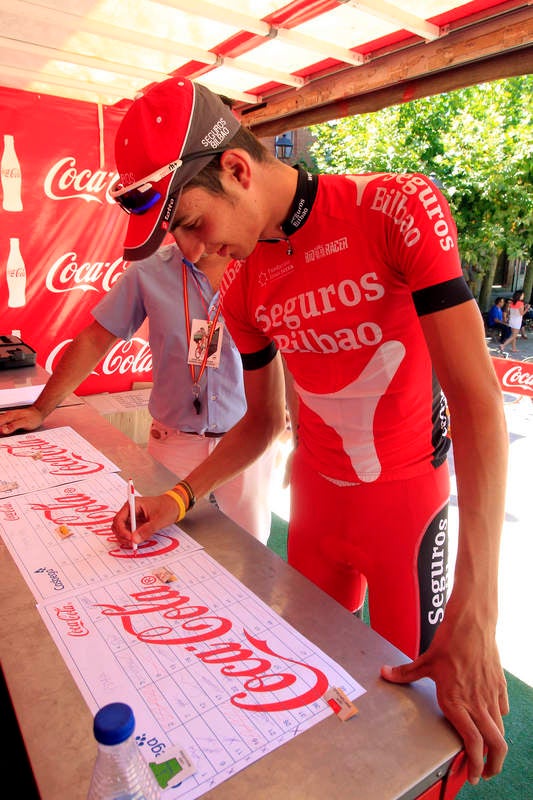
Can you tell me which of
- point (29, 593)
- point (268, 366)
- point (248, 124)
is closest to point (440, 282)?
point (268, 366)

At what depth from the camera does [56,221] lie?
402cm

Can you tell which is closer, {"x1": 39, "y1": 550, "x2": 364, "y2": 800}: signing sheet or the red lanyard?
{"x1": 39, "y1": 550, "x2": 364, "y2": 800}: signing sheet

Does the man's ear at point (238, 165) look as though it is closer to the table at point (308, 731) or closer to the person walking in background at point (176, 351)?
the table at point (308, 731)

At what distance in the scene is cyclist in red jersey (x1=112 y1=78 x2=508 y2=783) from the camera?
2.84ft

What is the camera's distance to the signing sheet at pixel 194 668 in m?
0.68

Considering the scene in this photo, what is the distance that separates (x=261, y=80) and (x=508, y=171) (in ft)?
28.3

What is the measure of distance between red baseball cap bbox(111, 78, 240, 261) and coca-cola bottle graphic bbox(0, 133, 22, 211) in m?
3.27

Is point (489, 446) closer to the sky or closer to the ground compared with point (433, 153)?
closer to the ground

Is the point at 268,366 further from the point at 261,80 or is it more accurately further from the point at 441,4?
the point at 261,80

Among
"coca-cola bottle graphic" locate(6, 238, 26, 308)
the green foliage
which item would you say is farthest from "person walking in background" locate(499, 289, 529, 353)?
"coca-cola bottle graphic" locate(6, 238, 26, 308)

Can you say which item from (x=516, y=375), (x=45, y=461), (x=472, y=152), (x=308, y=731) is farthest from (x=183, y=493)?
(x=472, y=152)

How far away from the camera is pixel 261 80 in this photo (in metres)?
3.27

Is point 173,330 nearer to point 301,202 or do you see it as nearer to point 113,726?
point 301,202

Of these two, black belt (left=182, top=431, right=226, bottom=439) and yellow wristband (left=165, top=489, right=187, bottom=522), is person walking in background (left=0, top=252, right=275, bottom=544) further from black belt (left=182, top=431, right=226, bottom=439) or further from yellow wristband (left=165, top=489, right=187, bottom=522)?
yellow wristband (left=165, top=489, right=187, bottom=522)
